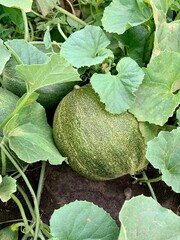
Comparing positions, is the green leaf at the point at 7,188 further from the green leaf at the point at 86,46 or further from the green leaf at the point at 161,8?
the green leaf at the point at 161,8

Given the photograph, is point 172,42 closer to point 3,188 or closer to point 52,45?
point 52,45

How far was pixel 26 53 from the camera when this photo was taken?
1737mm

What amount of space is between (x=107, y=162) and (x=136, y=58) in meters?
0.37

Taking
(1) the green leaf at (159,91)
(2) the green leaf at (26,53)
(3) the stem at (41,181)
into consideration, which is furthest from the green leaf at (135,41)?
(3) the stem at (41,181)

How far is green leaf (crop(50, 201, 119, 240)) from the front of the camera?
1500 mm

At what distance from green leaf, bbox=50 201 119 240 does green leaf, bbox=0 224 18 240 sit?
0.30 m

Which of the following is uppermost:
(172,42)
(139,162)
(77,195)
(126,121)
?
(172,42)

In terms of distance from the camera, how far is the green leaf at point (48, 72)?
150cm

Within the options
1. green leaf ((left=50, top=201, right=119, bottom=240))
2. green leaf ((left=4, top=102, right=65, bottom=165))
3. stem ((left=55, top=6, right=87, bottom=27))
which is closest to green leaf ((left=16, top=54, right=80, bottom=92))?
green leaf ((left=4, top=102, right=65, bottom=165))

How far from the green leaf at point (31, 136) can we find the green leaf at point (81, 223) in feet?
0.59

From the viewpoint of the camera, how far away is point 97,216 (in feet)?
5.12

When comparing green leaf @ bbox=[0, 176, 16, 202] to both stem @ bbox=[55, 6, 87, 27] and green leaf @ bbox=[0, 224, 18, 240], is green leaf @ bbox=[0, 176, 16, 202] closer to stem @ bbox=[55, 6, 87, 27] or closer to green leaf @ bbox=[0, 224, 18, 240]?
green leaf @ bbox=[0, 224, 18, 240]

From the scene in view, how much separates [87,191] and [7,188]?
41cm

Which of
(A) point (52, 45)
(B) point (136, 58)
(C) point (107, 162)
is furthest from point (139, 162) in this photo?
(A) point (52, 45)
